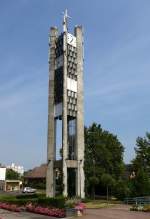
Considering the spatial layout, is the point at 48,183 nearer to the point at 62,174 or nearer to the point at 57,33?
the point at 62,174

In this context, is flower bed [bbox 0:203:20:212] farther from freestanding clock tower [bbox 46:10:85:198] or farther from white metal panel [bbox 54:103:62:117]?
white metal panel [bbox 54:103:62:117]

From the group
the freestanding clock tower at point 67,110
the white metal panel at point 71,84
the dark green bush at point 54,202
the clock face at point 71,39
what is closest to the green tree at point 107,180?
the freestanding clock tower at point 67,110

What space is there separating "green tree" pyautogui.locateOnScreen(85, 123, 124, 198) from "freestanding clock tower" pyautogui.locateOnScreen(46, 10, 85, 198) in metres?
5.85

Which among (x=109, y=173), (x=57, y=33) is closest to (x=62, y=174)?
(x=109, y=173)

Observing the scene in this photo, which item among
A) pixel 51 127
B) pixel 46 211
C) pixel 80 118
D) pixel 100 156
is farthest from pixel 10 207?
pixel 100 156

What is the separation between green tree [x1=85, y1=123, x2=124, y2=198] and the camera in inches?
2569

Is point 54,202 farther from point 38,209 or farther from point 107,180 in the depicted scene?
point 107,180

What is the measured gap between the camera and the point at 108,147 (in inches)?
2753

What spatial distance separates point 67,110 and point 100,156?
12730 mm

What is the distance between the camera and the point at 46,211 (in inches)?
1587

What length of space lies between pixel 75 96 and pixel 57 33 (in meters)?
11.8

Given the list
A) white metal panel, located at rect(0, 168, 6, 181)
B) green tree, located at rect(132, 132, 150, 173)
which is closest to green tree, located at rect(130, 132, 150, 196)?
green tree, located at rect(132, 132, 150, 173)

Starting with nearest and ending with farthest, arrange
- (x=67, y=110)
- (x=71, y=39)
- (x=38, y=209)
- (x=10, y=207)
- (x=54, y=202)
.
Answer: (x=54, y=202) → (x=38, y=209) → (x=10, y=207) → (x=67, y=110) → (x=71, y=39)

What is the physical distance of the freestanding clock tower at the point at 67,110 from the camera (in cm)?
5799
